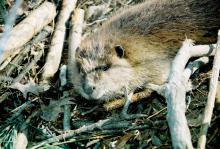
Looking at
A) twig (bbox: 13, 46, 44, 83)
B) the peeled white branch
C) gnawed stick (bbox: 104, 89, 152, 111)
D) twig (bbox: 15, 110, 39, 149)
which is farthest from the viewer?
twig (bbox: 13, 46, 44, 83)

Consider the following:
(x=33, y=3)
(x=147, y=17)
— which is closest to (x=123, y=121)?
(x=147, y=17)

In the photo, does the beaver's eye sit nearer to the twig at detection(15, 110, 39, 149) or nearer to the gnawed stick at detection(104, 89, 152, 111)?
the gnawed stick at detection(104, 89, 152, 111)

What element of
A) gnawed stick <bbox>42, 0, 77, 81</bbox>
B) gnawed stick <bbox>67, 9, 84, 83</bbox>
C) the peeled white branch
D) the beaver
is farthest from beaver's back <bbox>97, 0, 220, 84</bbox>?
the peeled white branch

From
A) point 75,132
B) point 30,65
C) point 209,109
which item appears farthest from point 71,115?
point 209,109

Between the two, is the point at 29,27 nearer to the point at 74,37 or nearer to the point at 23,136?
the point at 74,37

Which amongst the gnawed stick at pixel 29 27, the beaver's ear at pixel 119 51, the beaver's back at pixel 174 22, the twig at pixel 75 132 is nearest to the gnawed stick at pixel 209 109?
the twig at pixel 75 132

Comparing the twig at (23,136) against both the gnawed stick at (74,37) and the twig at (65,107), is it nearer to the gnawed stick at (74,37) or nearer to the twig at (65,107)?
the twig at (65,107)

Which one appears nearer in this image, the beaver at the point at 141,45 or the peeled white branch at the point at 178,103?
the peeled white branch at the point at 178,103
